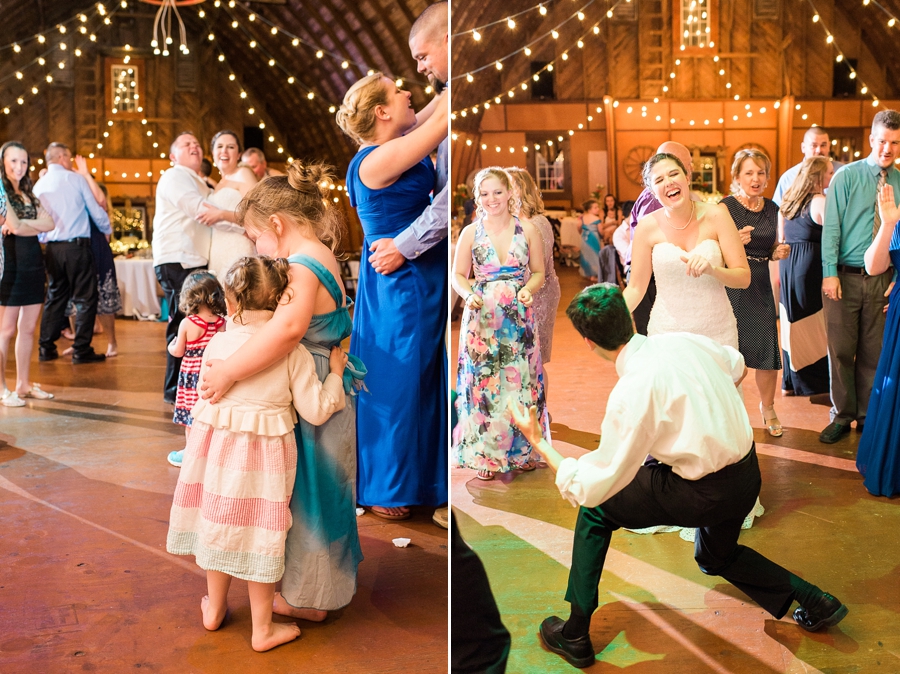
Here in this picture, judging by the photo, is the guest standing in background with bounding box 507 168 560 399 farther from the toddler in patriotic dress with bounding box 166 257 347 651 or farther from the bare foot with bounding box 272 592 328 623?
the bare foot with bounding box 272 592 328 623

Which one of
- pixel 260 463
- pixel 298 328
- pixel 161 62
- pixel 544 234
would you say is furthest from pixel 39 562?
pixel 161 62

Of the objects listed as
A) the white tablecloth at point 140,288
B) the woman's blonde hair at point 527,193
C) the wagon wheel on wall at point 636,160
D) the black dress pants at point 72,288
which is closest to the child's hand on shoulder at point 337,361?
the woman's blonde hair at point 527,193

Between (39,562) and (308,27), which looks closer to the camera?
(39,562)

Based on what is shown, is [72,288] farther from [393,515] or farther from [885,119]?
[885,119]

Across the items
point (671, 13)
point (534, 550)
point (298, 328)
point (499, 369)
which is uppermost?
point (671, 13)

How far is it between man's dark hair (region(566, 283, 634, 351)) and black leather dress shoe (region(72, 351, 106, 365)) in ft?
18.4

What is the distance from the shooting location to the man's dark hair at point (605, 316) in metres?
1.42

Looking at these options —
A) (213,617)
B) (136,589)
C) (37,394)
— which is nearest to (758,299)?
(213,617)

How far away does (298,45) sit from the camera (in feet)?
44.2

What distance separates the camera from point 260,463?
77.9 inches

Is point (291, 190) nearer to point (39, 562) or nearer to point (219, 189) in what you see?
point (39, 562)

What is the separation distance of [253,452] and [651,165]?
1119mm

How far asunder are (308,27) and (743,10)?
12.1m

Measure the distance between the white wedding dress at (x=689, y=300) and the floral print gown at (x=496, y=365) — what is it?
8.9 inches
